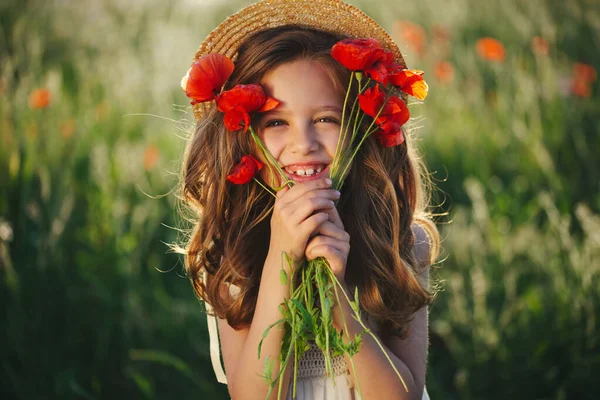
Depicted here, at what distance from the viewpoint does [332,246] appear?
65.7 inches

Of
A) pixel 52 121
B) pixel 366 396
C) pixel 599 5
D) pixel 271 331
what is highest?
pixel 599 5

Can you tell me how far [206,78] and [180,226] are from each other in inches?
86.4

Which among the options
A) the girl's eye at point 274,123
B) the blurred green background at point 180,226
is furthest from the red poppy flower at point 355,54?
the blurred green background at point 180,226

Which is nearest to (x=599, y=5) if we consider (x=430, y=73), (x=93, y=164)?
(x=430, y=73)

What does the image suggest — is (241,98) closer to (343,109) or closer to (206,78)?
(206,78)

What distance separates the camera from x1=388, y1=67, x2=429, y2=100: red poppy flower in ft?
5.61

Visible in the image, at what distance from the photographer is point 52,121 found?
12.4 feet

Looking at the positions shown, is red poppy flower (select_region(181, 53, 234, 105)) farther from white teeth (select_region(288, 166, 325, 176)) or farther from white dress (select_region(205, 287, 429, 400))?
white dress (select_region(205, 287, 429, 400))

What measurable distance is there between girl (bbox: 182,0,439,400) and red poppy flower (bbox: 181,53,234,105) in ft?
0.49

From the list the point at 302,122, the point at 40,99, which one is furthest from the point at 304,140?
the point at 40,99

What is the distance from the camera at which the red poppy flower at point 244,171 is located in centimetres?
176

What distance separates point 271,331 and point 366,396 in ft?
1.08

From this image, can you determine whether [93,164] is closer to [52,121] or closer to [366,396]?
[52,121]

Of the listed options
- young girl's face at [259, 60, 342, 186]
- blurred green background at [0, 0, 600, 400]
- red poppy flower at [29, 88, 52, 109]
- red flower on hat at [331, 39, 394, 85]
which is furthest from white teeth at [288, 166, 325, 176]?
red poppy flower at [29, 88, 52, 109]
